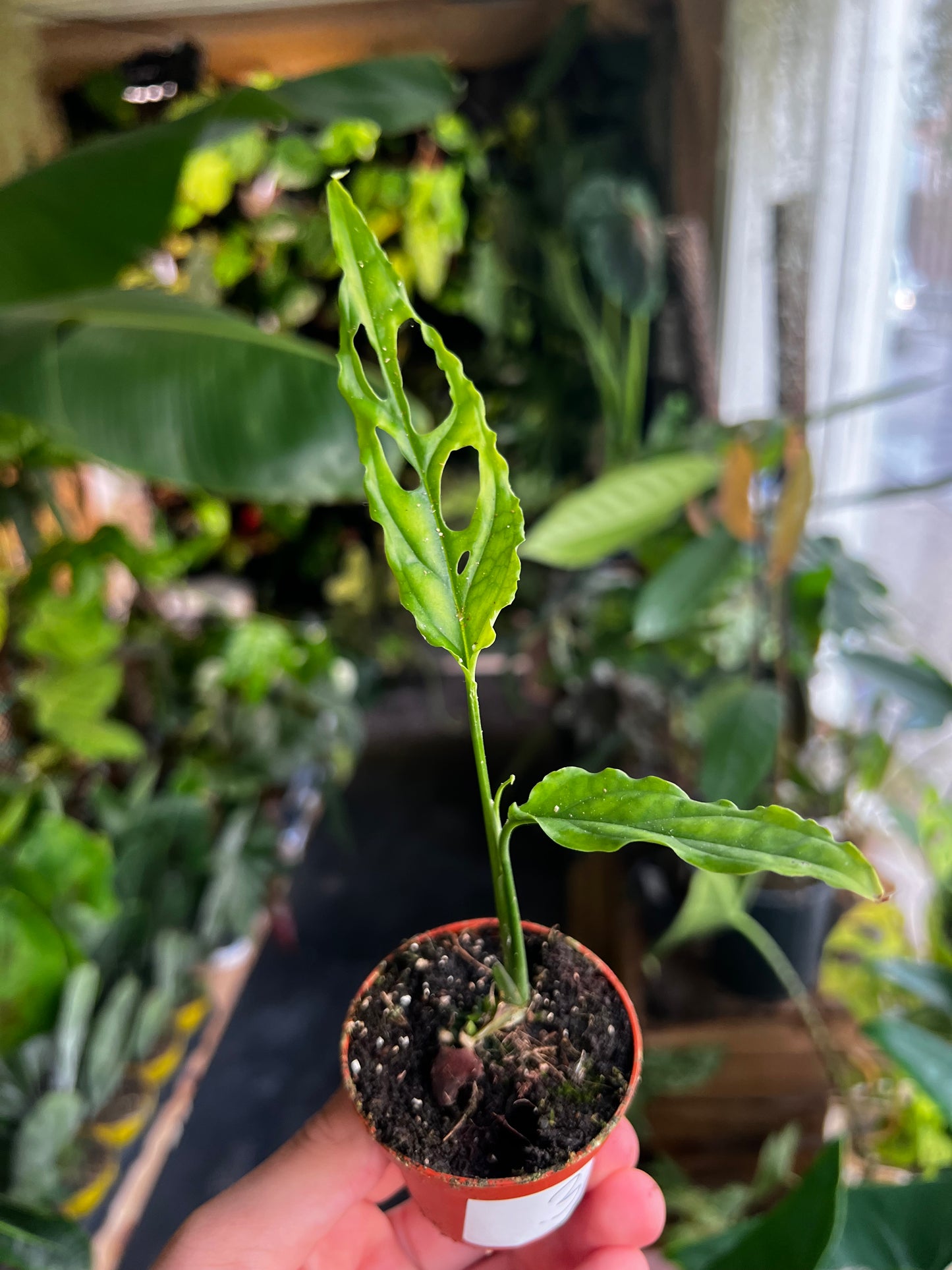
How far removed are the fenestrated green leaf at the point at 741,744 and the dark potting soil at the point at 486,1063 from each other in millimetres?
354

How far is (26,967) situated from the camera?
90 centimetres

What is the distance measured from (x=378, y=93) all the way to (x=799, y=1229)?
3.33 ft

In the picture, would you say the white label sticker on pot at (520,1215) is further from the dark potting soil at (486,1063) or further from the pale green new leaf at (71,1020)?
the pale green new leaf at (71,1020)

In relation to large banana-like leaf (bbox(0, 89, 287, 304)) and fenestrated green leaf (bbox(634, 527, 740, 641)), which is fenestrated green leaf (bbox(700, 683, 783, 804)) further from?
large banana-like leaf (bbox(0, 89, 287, 304))

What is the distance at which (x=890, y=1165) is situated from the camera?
36.5 inches

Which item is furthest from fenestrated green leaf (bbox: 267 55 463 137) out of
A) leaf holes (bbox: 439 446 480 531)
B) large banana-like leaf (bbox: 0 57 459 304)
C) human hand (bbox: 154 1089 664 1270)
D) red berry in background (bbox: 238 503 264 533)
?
red berry in background (bbox: 238 503 264 533)

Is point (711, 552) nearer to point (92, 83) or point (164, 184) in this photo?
point (164, 184)

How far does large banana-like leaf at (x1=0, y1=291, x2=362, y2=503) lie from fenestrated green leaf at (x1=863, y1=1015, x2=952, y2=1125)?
0.59 m

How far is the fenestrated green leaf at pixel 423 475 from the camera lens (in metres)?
0.31

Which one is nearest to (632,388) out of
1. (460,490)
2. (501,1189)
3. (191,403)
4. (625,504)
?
(460,490)

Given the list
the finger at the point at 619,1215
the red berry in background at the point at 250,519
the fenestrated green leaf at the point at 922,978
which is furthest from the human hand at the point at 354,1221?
the red berry in background at the point at 250,519

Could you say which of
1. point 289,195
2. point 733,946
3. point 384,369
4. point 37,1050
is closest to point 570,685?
point 733,946

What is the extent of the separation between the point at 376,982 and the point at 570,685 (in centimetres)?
101

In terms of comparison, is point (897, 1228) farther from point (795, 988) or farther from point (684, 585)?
point (684, 585)
